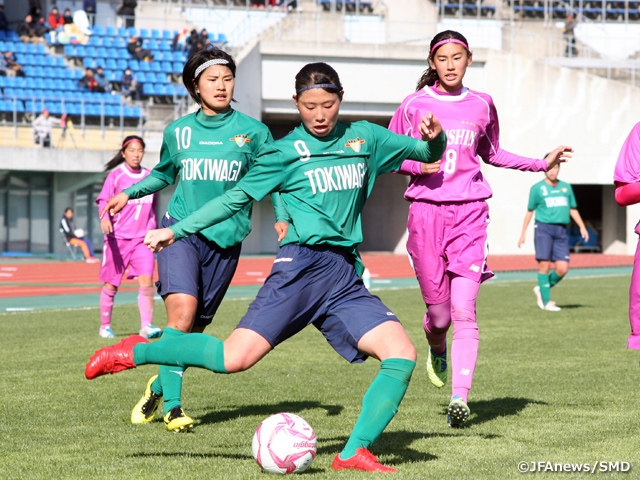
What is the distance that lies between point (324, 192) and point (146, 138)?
2689cm

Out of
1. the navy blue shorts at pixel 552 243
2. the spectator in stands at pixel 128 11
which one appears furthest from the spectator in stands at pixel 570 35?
the navy blue shorts at pixel 552 243

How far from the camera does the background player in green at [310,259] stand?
511 centimetres

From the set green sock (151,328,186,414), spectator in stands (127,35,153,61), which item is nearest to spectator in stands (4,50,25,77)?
spectator in stands (127,35,153,61)

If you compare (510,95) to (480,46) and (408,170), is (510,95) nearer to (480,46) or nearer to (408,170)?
(480,46)

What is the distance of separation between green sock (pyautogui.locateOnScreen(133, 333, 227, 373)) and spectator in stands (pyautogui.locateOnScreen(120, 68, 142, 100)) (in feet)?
93.7

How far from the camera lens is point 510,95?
36.4 m

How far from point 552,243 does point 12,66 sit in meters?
22.1

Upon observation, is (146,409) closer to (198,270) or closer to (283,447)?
(198,270)

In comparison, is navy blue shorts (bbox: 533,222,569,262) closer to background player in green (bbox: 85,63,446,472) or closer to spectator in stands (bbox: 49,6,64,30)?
background player in green (bbox: 85,63,446,472)

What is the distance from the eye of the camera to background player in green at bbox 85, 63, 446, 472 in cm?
511

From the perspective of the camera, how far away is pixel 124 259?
39.3ft

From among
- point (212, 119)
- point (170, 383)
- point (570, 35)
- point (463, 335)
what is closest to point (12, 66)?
point (570, 35)

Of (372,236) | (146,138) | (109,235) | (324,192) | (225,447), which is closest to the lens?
(324,192)

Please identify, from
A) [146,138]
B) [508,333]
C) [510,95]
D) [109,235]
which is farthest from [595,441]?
[510,95]
